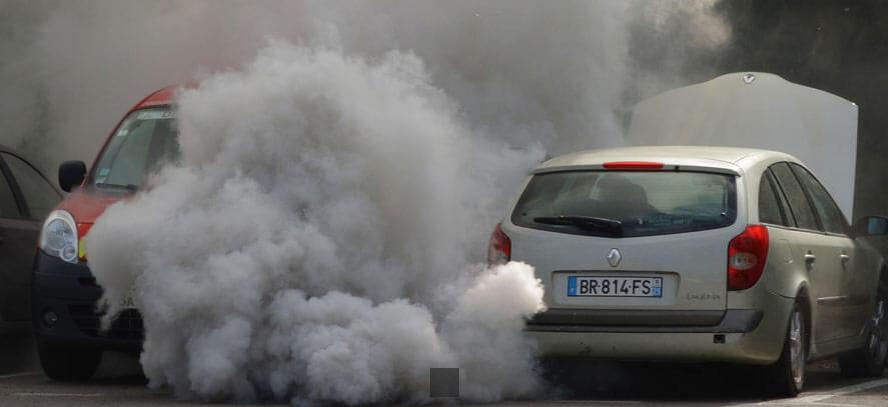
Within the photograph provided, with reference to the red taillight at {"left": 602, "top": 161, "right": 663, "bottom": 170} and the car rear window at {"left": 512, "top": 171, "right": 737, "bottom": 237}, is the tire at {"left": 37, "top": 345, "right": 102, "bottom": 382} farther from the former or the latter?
the red taillight at {"left": 602, "top": 161, "right": 663, "bottom": 170}

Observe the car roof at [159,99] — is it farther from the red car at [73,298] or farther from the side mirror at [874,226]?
the side mirror at [874,226]

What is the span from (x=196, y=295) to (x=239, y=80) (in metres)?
1.41

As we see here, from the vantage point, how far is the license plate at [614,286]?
9.66m

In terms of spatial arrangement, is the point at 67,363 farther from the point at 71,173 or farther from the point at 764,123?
the point at 764,123

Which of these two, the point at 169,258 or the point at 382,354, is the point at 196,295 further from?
the point at 382,354

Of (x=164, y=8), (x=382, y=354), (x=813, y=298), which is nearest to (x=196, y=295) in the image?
(x=382, y=354)

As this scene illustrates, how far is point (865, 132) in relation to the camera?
821 inches

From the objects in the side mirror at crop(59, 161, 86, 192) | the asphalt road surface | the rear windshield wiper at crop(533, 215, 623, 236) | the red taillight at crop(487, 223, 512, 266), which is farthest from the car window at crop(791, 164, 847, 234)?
the side mirror at crop(59, 161, 86, 192)

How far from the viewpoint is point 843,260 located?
37.1 ft

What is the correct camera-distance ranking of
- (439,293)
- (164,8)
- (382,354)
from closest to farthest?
(382,354) → (439,293) → (164,8)

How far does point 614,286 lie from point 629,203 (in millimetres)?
533

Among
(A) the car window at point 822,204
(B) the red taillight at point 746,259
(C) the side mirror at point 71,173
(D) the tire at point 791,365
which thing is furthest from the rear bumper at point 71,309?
(A) the car window at point 822,204

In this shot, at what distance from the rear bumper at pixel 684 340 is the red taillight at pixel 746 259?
158 mm

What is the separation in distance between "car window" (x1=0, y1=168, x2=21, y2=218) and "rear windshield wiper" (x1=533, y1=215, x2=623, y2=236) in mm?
4236
